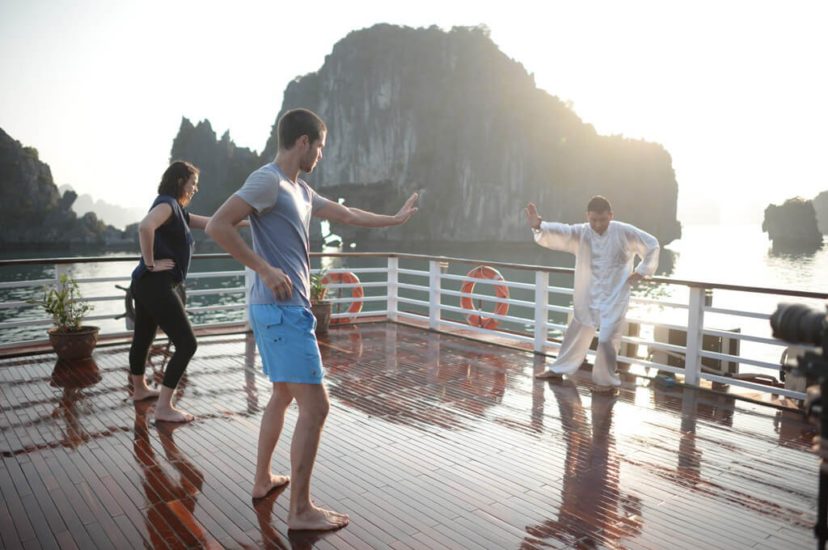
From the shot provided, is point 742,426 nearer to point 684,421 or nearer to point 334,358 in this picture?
point 684,421

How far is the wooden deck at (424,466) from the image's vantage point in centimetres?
220

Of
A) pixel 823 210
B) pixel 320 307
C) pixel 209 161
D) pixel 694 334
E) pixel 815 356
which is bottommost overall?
pixel 320 307

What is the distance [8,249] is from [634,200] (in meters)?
79.2

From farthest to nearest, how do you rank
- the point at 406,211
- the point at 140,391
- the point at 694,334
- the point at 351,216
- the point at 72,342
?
the point at 72,342
the point at 694,334
the point at 140,391
the point at 406,211
the point at 351,216

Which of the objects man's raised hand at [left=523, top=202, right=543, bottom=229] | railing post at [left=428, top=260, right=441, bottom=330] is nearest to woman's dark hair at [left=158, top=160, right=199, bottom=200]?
man's raised hand at [left=523, top=202, right=543, bottom=229]

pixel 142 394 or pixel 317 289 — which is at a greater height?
pixel 317 289

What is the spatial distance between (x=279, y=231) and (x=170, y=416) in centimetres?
214

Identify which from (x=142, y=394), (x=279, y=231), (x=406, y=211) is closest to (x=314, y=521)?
(x=279, y=231)

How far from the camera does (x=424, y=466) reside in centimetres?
287

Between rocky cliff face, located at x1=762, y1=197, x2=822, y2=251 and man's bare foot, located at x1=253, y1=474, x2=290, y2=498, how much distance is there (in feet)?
320

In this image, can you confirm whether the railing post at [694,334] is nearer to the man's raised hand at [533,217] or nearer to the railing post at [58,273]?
the man's raised hand at [533,217]

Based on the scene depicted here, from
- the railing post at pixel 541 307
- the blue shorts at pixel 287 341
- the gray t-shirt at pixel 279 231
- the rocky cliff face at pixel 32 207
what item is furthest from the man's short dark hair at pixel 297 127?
the rocky cliff face at pixel 32 207

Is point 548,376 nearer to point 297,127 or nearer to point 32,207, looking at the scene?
point 297,127

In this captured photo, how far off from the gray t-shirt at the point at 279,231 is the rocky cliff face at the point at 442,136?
63.7m
